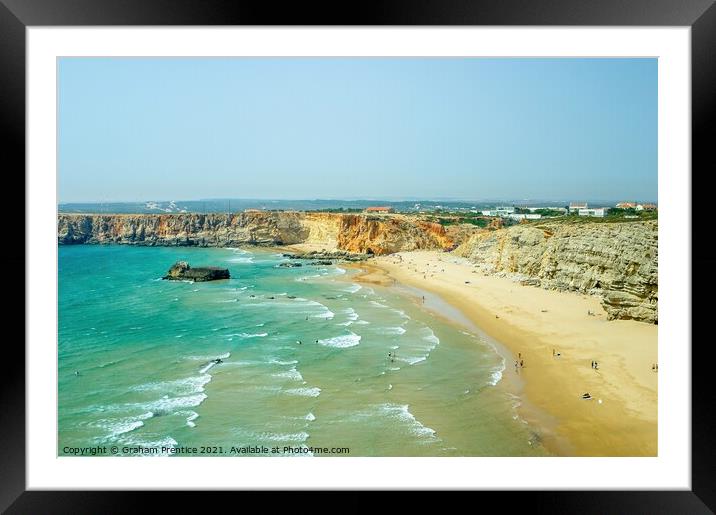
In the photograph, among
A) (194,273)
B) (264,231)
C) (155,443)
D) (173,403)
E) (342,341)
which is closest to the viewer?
(155,443)

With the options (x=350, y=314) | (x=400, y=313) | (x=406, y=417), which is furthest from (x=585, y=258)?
(x=406, y=417)

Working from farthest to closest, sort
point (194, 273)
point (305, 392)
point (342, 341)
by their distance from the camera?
1. point (194, 273)
2. point (342, 341)
3. point (305, 392)

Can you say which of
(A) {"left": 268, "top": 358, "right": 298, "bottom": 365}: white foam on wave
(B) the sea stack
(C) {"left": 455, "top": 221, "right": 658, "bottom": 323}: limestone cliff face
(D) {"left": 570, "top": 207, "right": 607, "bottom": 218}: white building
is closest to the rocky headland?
(C) {"left": 455, "top": 221, "right": 658, "bottom": 323}: limestone cliff face

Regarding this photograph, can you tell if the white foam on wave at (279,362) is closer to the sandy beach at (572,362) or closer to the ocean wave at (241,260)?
the sandy beach at (572,362)

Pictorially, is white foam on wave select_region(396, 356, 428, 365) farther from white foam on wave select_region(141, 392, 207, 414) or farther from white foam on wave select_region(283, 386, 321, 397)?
white foam on wave select_region(141, 392, 207, 414)

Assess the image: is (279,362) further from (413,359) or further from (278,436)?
(278,436)
